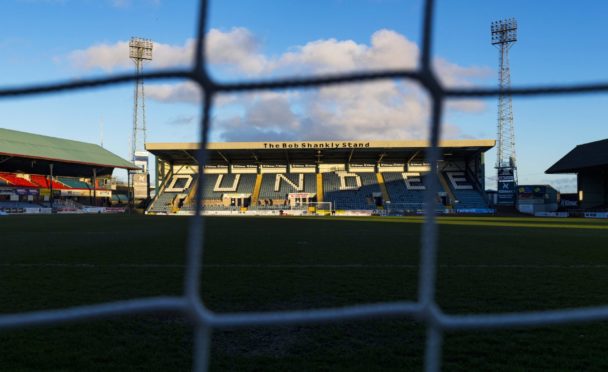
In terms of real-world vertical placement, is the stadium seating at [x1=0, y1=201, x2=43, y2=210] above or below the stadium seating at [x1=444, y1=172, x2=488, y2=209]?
below

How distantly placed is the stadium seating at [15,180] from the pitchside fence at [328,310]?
36.7 metres

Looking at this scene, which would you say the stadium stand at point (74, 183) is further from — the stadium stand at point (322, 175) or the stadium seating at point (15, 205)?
the stadium stand at point (322, 175)

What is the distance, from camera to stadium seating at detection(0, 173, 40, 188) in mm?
31105

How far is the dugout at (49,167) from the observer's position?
28.8m

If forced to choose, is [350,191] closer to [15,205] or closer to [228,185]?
[228,185]

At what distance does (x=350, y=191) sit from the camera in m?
31.2

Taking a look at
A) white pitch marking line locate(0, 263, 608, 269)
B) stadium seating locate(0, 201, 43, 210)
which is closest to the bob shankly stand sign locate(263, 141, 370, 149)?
stadium seating locate(0, 201, 43, 210)

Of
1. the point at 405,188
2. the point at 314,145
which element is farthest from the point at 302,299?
the point at 405,188

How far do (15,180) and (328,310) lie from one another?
3800 cm

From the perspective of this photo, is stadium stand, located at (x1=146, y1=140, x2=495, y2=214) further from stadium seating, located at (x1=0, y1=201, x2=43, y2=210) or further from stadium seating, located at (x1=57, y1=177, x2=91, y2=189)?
stadium seating, located at (x1=57, y1=177, x2=91, y2=189)

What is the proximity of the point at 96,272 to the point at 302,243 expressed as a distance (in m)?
4.32

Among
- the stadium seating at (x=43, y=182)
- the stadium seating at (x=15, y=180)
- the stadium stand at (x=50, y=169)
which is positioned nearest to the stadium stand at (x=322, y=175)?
the stadium stand at (x=50, y=169)

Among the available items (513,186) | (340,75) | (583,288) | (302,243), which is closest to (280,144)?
(513,186)

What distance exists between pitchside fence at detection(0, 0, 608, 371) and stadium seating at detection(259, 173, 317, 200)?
1170 inches
